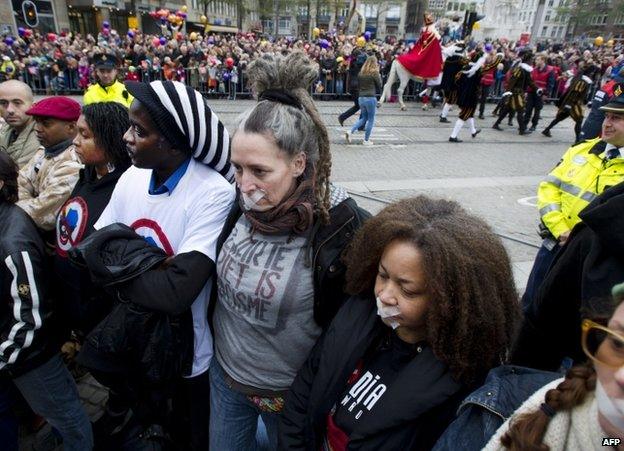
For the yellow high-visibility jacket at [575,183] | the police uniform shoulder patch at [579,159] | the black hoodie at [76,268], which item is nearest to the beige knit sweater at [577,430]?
the black hoodie at [76,268]

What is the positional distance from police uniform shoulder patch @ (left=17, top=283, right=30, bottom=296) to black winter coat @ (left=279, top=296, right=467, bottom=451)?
4.22 ft

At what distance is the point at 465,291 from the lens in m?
1.20

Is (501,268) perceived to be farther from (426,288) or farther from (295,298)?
(295,298)

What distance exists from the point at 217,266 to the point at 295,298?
35 cm

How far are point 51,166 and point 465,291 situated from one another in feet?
8.42

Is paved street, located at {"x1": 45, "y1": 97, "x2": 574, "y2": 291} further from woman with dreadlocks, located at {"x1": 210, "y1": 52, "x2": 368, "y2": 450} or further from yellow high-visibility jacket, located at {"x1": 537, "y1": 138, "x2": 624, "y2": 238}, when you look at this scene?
woman with dreadlocks, located at {"x1": 210, "y1": 52, "x2": 368, "y2": 450}

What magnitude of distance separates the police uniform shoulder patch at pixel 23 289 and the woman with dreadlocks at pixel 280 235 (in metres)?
0.91

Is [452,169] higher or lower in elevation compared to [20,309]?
lower

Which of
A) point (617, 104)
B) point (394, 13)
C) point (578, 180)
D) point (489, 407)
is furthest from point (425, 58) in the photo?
point (394, 13)

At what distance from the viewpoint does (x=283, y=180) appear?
5.09ft

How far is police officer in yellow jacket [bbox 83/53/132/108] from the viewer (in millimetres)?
5465

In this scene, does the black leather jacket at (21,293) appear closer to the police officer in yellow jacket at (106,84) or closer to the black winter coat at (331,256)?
the black winter coat at (331,256)

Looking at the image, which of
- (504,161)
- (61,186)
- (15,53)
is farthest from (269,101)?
(15,53)

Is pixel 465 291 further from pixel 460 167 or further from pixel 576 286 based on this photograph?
pixel 460 167
